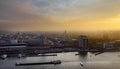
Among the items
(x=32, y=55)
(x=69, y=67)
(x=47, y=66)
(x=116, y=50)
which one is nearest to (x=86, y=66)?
(x=69, y=67)

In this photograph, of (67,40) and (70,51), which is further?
(67,40)

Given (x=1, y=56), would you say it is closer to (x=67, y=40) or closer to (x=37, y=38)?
(x=37, y=38)

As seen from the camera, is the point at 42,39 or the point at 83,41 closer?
the point at 83,41

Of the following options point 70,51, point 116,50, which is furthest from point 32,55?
point 116,50

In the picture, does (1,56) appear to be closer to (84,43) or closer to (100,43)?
(84,43)

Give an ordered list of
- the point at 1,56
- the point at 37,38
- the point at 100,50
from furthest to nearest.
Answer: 1. the point at 37,38
2. the point at 100,50
3. the point at 1,56

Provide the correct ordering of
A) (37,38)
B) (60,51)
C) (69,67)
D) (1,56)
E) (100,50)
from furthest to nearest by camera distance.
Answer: (37,38) < (100,50) < (60,51) < (1,56) < (69,67)

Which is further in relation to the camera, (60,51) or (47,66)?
(60,51)

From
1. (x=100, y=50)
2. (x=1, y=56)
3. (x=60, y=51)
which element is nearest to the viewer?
(x=1, y=56)

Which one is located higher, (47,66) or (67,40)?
(67,40)
